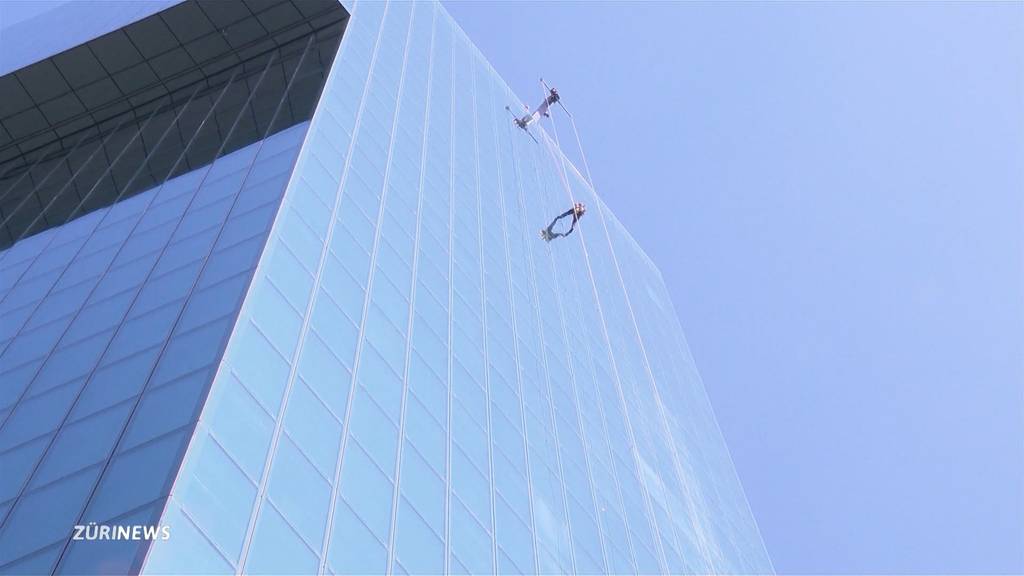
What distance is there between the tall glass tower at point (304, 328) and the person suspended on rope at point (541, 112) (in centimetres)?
302

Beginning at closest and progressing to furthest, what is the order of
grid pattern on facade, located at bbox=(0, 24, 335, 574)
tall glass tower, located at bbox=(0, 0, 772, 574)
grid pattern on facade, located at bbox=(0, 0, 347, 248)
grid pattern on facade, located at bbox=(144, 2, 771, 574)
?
1. grid pattern on facade, located at bbox=(0, 24, 335, 574)
2. tall glass tower, located at bbox=(0, 0, 772, 574)
3. grid pattern on facade, located at bbox=(144, 2, 771, 574)
4. grid pattern on facade, located at bbox=(0, 0, 347, 248)

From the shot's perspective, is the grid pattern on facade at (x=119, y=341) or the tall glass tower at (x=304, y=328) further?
the tall glass tower at (x=304, y=328)

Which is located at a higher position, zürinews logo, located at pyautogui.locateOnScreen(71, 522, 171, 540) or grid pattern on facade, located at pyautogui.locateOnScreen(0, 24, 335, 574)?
grid pattern on facade, located at pyautogui.locateOnScreen(0, 24, 335, 574)

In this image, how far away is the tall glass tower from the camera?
59.9 ft

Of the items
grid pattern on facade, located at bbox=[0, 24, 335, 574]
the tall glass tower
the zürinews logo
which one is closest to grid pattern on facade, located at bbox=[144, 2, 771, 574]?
the tall glass tower

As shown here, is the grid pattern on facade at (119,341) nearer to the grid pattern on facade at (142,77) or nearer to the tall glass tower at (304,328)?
the tall glass tower at (304,328)

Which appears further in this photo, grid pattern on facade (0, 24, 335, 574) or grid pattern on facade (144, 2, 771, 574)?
grid pattern on facade (144, 2, 771, 574)

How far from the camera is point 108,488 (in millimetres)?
17359

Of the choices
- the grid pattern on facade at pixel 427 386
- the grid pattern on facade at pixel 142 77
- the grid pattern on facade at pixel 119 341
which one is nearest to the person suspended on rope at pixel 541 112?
the grid pattern on facade at pixel 427 386

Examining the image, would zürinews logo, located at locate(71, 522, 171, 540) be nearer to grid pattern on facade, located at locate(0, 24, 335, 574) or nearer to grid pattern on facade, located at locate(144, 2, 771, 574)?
grid pattern on facade, located at locate(0, 24, 335, 574)

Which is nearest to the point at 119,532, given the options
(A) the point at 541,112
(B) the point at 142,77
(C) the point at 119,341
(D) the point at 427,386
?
(C) the point at 119,341

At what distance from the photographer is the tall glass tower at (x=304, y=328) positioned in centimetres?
1825

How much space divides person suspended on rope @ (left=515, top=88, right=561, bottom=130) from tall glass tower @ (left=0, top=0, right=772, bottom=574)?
3017 millimetres

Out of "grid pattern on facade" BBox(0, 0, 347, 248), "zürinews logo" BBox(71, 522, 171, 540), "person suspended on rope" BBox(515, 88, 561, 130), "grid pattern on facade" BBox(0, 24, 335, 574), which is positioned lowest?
"zürinews logo" BBox(71, 522, 171, 540)
